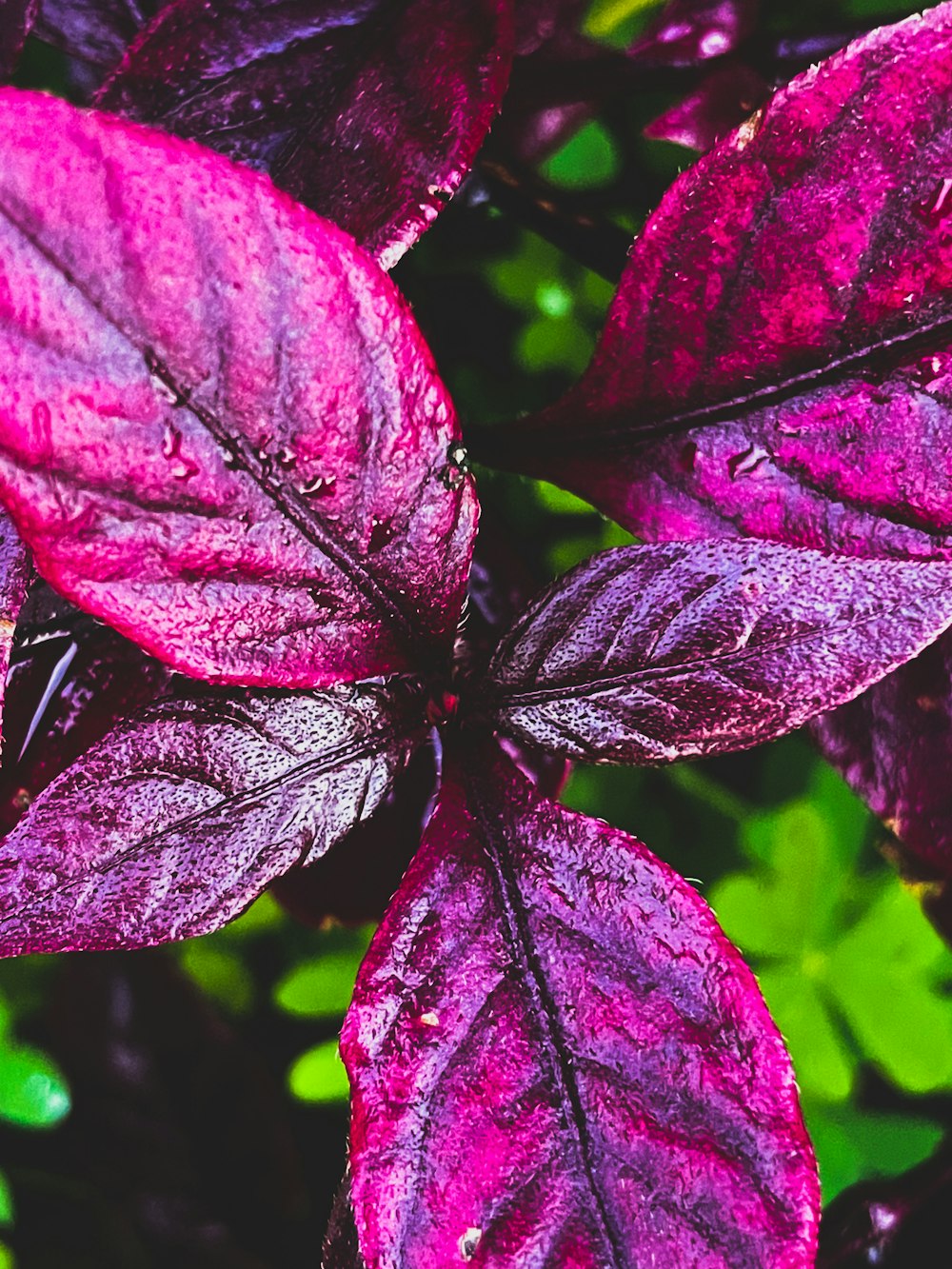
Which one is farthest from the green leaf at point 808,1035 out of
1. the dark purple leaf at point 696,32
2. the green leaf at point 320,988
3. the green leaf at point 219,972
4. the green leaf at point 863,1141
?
the dark purple leaf at point 696,32

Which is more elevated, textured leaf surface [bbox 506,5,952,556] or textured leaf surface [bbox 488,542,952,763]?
textured leaf surface [bbox 506,5,952,556]

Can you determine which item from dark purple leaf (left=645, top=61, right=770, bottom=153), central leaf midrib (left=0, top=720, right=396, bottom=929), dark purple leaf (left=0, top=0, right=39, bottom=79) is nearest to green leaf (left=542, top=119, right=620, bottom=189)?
dark purple leaf (left=645, top=61, right=770, bottom=153)

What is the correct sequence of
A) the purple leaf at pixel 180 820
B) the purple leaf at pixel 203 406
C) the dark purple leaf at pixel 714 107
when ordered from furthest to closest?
the dark purple leaf at pixel 714 107, the purple leaf at pixel 180 820, the purple leaf at pixel 203 406

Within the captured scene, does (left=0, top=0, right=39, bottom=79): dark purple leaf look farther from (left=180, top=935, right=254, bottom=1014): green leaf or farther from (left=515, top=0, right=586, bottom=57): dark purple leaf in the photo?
(left=180, top=935, right=254, bottom=1014): green leaf

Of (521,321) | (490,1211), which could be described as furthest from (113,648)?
(521,321)

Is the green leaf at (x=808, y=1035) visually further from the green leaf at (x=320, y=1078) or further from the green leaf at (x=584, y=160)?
the green leaf at (x=584, y=160)

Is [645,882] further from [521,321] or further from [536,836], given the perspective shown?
[521,321]

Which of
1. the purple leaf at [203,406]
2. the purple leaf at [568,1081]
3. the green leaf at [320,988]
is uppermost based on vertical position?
the green leaf at [320,988]
